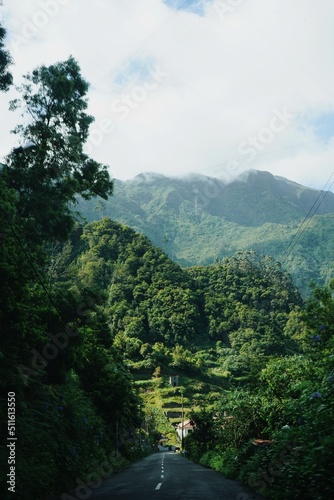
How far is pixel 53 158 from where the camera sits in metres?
22.6

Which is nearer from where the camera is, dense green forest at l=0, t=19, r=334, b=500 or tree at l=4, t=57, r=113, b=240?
dense green forest at l=0, t=19, r=334, b=500

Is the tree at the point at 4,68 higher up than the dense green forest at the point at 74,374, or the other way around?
the tree at the point at 4,68

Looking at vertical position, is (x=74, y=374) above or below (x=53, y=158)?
below

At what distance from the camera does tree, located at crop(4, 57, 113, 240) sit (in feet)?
69.1

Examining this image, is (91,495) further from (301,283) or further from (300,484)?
(301,283)

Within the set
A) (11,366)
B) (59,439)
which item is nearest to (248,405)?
(59,439)

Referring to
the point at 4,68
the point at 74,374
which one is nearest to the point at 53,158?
the point at 4,68

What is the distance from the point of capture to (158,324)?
111438 mm

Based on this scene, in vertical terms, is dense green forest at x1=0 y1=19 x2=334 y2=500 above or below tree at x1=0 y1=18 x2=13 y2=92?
below

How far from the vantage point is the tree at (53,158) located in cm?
2106

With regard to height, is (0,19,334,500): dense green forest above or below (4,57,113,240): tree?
below

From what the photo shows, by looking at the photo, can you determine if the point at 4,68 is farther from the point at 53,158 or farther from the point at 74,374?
the point at 74,374

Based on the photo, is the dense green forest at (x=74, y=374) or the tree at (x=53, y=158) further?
the tree at (x=53, y=158)

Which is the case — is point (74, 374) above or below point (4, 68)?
below
